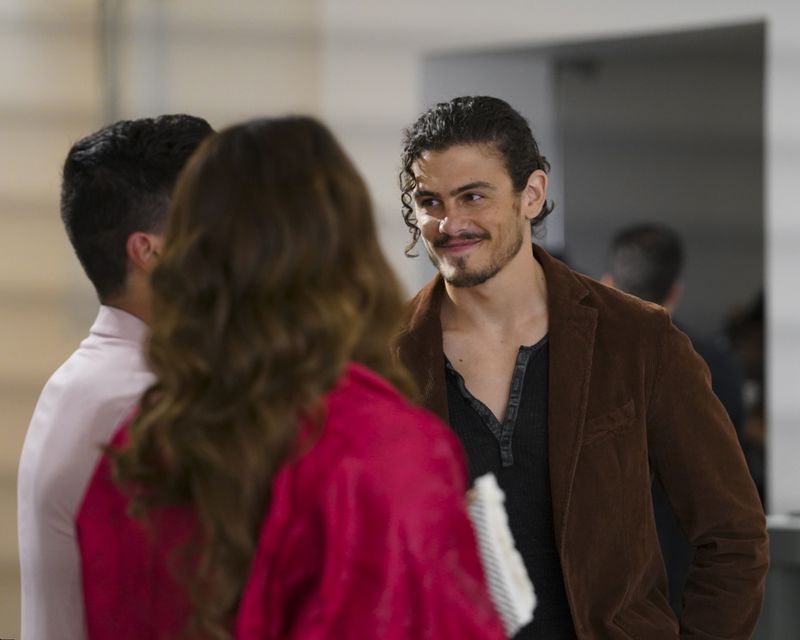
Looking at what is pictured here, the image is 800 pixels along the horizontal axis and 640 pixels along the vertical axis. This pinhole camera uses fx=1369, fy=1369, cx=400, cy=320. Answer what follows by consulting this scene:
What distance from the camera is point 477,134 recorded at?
2607 mm

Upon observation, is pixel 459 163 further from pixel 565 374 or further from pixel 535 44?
pixel 535 44

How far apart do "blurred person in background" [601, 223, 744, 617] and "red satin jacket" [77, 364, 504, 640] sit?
2.81 metres

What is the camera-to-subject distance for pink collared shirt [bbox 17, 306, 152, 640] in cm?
175

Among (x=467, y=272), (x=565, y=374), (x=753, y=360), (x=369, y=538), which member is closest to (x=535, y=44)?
(x=753, y=360)

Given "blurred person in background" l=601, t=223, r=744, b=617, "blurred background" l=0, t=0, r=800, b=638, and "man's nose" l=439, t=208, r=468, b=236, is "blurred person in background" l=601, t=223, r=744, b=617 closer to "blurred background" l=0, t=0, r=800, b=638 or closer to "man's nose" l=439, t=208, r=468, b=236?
"blurred background" l=0, t=0, r=800, b=638

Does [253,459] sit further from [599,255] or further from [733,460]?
[599,255]

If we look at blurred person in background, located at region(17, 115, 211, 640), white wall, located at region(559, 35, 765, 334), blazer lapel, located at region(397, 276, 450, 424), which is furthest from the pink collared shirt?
white wall, located at region(559, 35, 765, 334)

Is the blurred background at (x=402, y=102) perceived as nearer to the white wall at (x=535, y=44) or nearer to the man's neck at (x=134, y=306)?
the white wall at (x=535, y=44)

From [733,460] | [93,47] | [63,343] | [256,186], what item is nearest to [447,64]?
[93,47]

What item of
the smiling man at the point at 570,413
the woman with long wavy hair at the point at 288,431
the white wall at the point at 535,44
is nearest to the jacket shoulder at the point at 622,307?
the smiling man at the point at 570,413

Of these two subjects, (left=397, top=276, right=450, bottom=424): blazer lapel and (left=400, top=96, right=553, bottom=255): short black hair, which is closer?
(left=397, top=276, right=450, bottom=424): blazer lapel

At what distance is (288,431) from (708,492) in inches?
49.4

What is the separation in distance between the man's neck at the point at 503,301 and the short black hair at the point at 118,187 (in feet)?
2.73

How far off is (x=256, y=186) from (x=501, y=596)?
0.52 meters
